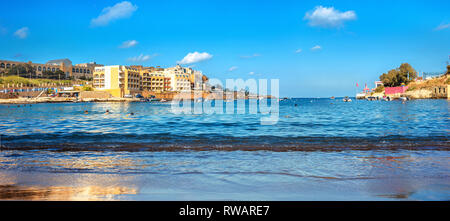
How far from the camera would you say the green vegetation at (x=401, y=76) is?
128375 millimetres

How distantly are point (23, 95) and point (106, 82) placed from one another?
34334 millimetres

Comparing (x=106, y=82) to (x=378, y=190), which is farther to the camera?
(x=106, y=82)

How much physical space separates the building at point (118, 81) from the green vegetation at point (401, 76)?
11450 centimetres

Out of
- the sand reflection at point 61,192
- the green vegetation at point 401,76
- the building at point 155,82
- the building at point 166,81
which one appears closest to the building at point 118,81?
the building at point 155,82

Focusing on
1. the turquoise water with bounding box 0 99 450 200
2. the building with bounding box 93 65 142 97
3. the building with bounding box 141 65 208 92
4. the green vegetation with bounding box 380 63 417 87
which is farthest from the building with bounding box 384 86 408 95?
the turquoise water with bounding box 0 99 450 200

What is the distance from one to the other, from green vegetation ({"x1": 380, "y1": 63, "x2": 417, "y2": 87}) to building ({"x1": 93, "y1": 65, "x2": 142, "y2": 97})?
114498 millimetres

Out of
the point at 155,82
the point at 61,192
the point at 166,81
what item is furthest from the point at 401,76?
the point at 61,192

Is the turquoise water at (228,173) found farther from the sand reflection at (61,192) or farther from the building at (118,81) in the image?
the building at (118,81)

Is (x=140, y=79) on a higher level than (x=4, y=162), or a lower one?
higher

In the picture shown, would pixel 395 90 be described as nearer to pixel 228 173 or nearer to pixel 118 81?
pixel 118 81
